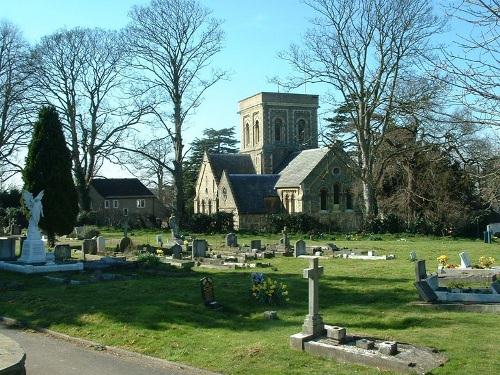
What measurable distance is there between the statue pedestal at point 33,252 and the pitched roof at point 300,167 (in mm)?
26991

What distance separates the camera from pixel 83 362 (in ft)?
30.1

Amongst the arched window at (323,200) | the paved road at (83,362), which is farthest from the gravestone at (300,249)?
the arched window at (323,200)

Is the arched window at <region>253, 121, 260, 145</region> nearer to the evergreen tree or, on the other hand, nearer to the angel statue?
the evergreen tree

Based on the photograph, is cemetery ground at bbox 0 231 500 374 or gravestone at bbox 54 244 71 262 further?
gravestone at bbox 54 244 71 262

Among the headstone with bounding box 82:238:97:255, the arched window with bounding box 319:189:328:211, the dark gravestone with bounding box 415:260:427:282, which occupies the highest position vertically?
the arched window with bounding box 319:189:328:211

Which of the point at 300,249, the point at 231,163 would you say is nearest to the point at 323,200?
the point at 231,163

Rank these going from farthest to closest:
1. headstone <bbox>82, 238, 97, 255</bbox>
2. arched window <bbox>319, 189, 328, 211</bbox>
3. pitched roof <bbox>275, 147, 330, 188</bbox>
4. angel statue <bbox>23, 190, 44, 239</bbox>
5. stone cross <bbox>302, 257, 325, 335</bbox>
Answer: arched window <bbox>319, 189, 328, 211</bbox>
pitched roof <bbox>275, 147, 330, 188</bbox>
headstone <bbox>82, 238, 97, 255</bbox>
angel statue <bbox>23, 190, 44, 239</bbox>
stone cross <bbox>302, 257, 325, 335</bbox>

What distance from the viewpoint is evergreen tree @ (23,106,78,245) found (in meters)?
25.6

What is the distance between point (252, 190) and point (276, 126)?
10.8 metres

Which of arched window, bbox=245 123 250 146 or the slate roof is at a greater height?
arched window, bbox=245 123 250 146

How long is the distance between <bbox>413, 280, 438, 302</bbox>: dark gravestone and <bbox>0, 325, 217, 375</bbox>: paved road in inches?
243

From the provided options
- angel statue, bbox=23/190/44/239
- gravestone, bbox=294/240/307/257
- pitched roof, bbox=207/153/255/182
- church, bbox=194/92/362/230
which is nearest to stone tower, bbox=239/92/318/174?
church, bbox=194/92/362/230

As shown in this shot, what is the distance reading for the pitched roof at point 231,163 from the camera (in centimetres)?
5184

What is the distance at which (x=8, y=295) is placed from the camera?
47.9ft
